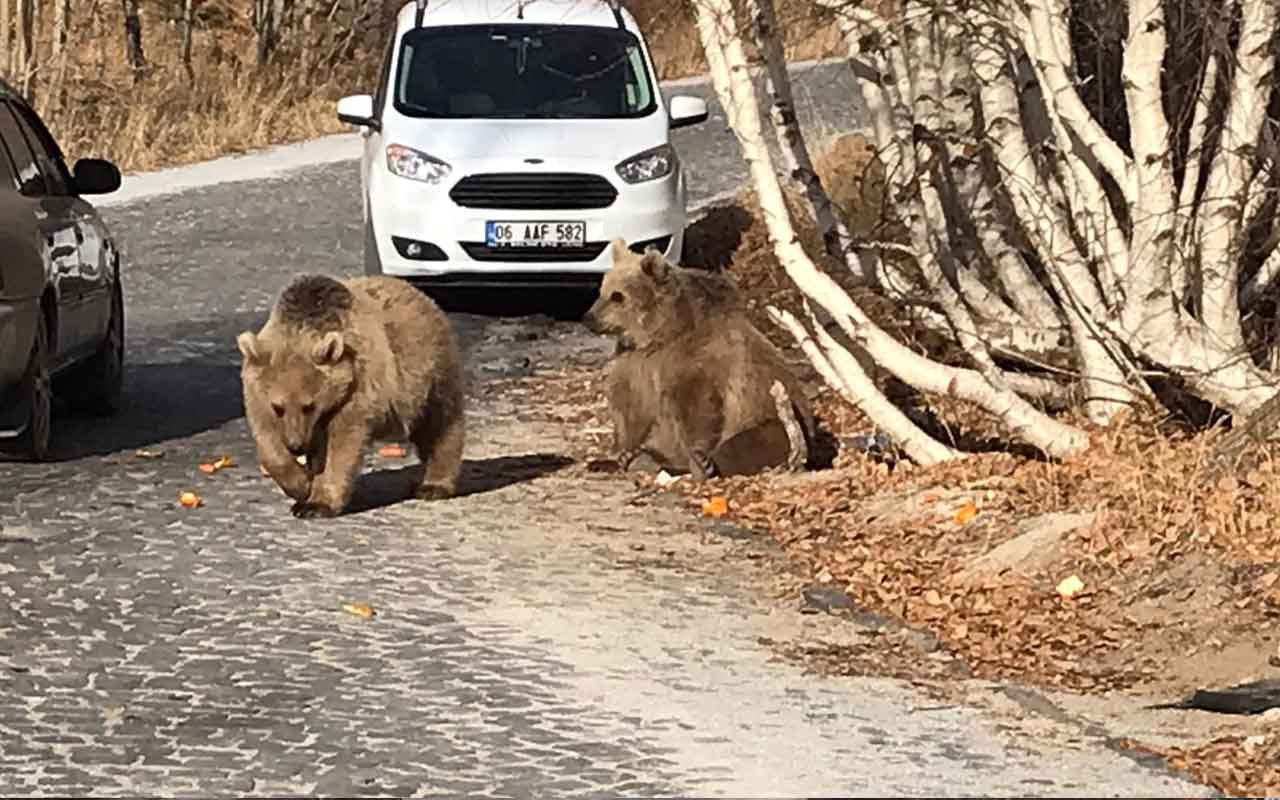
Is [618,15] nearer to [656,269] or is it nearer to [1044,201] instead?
[656,269]

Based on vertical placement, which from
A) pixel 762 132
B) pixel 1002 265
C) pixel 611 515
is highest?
pixel 762 132

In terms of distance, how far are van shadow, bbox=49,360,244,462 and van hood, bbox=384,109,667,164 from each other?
9.57 ft

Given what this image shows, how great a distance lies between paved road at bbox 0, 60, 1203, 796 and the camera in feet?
24.5

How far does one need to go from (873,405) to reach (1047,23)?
7.18 feet

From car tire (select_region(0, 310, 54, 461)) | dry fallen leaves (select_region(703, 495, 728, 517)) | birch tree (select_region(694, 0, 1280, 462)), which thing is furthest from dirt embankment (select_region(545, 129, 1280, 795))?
car tire (select_region(0, 310, 54, 461))

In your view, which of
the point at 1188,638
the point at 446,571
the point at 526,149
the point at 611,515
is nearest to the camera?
the point at 1188,638

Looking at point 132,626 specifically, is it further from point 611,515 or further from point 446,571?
point 611,515


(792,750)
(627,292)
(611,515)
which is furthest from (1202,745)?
(627,292)

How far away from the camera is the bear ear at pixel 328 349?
11266 millimetres

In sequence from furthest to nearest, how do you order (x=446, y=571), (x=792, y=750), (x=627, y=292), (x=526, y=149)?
(x=526, y=149)
(x=627, y=292)
(x=446, y=571)
(x=792, y=750)

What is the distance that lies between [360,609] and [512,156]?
30.3 ft

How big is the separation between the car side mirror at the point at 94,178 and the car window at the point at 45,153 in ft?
0.19

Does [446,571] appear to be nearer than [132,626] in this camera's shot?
No

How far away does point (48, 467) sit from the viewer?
12695 mm
